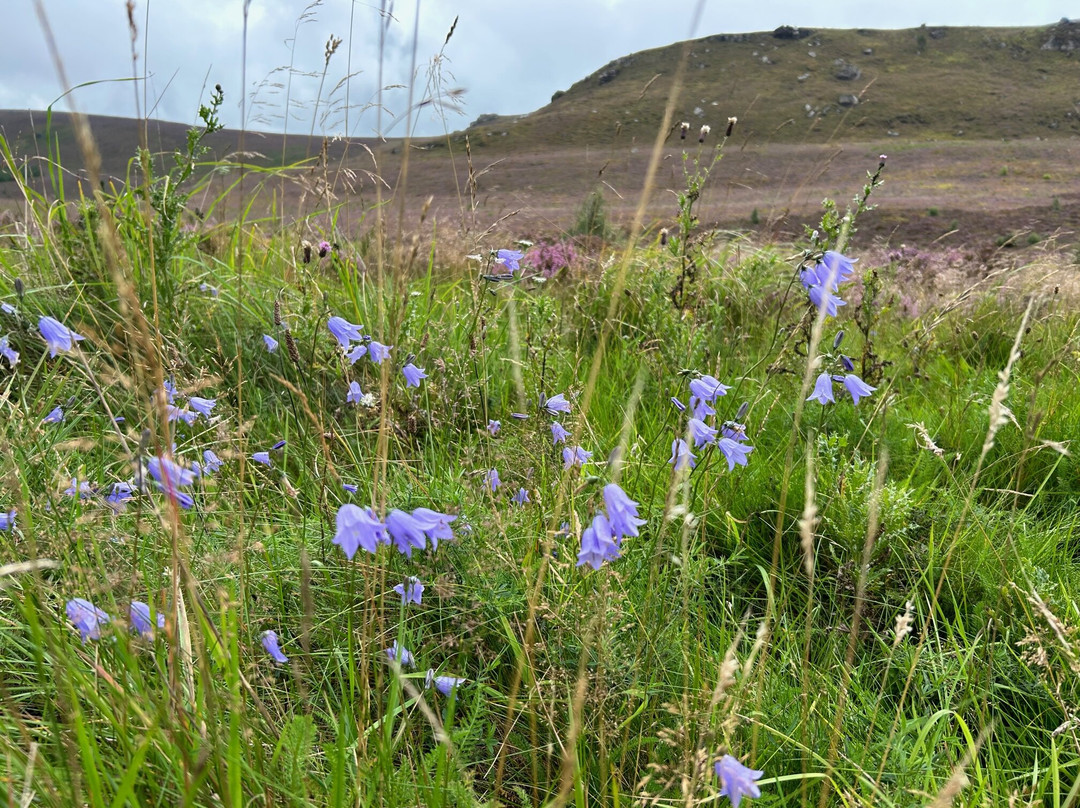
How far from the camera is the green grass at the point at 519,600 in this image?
1.02 m

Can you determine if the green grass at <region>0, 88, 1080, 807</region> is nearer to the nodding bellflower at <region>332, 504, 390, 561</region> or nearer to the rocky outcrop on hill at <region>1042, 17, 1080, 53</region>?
the nodding bellflower at <region>332, 504, 390, 561</region>

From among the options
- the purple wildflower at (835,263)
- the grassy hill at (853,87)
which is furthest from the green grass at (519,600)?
the grassy hill at (853,87)

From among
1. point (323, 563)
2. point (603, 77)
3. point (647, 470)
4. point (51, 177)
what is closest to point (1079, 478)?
point (647, 470)

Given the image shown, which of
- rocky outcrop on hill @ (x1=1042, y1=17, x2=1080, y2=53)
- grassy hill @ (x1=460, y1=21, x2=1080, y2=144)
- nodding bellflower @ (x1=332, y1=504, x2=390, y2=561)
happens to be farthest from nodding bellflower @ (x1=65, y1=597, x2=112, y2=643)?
rocky outcrop on hill @ (x1=1042, y1=17, x2=1080, y2=53)

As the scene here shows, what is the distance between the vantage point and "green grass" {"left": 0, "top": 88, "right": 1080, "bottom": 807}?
1.02 metres

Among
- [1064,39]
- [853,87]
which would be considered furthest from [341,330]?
[1064,39]

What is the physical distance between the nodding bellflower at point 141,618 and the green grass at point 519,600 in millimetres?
21

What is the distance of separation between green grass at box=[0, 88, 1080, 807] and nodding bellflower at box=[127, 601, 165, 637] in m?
0.02

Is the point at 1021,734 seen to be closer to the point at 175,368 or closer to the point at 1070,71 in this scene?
the point at 175,368

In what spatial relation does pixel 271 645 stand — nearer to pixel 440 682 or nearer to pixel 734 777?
pixel 440 682

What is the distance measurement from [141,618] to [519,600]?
69cm

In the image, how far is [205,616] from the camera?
101 cm

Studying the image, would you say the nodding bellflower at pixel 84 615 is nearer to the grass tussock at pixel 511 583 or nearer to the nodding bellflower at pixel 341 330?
the grass tussock at pixel 511 583

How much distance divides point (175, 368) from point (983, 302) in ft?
14.8
